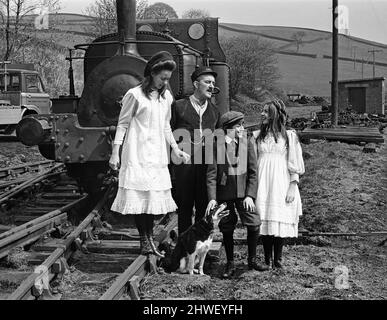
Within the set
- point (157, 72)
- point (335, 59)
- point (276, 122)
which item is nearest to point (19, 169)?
point (157, 72)

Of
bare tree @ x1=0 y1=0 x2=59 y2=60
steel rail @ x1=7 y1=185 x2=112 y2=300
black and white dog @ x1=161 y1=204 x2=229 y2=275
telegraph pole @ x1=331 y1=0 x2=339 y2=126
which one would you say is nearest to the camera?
steel rail @ x1=7 y1=185 x2=112 y2=300

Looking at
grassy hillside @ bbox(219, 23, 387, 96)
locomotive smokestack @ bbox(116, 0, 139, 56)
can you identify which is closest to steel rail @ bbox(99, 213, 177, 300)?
locomotive smokestack @ bbox(116, 0, 139, 56)

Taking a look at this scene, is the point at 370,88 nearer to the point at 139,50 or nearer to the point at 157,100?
the point at 139,50

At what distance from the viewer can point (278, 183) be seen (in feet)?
16.9

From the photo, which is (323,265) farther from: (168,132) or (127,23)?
(127,23)

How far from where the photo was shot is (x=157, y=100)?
5199mm

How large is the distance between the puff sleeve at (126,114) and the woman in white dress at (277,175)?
1.25 meters

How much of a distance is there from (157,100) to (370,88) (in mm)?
27866

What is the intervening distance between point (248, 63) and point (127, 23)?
3793cm

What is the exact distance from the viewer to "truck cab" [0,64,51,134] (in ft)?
65.8

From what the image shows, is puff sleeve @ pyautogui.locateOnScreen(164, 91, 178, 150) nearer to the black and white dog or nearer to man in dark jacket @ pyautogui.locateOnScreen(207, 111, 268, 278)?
man in dark jacket @ pyautogui.locateOnScreen(207, 111, 268, 278)

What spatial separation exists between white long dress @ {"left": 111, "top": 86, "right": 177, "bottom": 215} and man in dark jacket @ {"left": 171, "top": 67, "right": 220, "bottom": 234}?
1.07ft

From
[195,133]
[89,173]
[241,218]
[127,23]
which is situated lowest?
[241,218]

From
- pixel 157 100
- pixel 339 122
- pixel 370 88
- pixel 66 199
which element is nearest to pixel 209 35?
pixel 66 199
